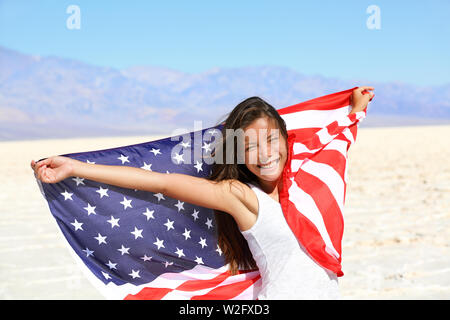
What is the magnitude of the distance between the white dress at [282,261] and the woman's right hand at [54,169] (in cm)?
96

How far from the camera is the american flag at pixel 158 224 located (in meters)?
3.01

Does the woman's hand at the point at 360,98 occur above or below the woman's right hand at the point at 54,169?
above

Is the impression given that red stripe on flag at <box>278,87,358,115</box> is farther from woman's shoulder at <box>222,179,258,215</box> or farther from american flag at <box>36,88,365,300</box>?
woman's shoulder at <box>222,179,258,215</box>

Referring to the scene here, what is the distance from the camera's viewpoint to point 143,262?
10.2 feet

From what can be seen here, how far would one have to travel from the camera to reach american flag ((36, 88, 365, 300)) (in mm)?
3008

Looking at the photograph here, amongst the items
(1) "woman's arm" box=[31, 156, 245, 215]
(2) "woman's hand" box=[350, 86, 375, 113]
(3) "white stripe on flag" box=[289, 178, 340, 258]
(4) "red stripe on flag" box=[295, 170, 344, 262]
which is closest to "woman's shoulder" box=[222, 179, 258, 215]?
(1) "woman's arm" box=[31, 156, 245, 215]

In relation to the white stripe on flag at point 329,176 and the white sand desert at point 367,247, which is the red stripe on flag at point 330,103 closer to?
the white stripe on flag at point 329,176

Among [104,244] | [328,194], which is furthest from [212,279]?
[328,194]

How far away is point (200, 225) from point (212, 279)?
34 centimetres

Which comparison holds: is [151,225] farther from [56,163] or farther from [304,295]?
[304,295]

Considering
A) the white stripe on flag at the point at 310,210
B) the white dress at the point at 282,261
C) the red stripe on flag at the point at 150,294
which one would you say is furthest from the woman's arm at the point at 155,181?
the red stripe on flag at the point at 150,294

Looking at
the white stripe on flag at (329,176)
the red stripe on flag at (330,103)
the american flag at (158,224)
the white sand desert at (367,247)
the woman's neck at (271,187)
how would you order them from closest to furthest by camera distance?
1. the woman's neck at (271,187)
2. the white stripe on flag at (329,176)
3. the american flag at (158,224)
4. the red stripe on flag at (330,103)
5. the white sand desert at (367,247)

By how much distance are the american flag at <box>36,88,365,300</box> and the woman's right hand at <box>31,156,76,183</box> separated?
1.04 ft

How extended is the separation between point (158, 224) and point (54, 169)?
31.0 inches
